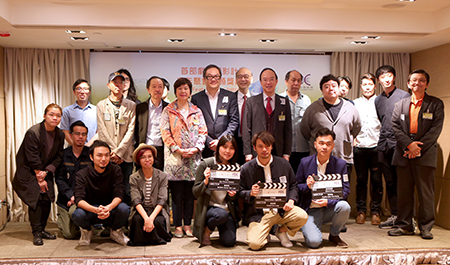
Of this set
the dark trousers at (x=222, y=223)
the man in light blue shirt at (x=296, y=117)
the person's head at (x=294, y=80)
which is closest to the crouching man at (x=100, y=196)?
the dark trousers at (x=222, y=223)

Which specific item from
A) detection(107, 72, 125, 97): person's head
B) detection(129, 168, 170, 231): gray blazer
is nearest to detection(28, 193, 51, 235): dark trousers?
detection(129, 168, 170, 231): gray blazer

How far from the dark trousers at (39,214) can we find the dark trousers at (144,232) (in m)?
1.09

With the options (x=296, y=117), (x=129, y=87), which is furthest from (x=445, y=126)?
(x=129, y=87)

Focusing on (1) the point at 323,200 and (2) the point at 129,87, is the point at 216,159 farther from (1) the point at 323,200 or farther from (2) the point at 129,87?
(2) the point at 129,87

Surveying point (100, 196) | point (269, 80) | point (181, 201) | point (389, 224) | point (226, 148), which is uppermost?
point (269, 80)

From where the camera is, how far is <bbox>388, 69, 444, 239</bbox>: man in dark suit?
442 centimetres

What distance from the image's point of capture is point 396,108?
183 inches

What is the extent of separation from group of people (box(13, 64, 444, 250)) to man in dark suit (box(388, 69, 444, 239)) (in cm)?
1

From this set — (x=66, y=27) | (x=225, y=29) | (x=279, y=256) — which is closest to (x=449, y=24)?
(x=225, y=29)

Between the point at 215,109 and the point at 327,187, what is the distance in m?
1.57

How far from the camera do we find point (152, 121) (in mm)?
4676

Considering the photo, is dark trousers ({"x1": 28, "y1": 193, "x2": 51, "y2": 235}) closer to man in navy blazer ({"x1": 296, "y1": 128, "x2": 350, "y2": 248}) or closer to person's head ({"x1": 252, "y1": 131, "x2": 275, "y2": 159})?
person's head ({"x1": 252, "y1": 131, "x2": 275, "y2": 159})

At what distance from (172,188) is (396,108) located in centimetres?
273

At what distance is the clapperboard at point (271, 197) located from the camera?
154 inches
